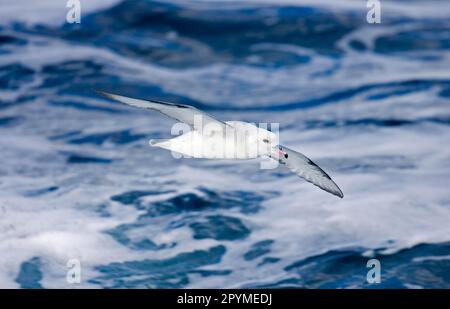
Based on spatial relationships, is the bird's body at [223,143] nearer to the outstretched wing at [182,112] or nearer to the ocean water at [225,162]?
the outstretched wing at [182,112]

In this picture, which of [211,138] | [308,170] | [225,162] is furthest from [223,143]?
[225,162]

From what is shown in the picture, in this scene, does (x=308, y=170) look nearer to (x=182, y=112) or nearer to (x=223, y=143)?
(x=223, y=143)

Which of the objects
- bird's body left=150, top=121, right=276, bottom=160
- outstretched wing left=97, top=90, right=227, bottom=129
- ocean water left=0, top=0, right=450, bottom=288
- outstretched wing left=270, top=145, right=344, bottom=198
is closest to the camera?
outstretched wing left=97, top=90, right=227, bottom=129

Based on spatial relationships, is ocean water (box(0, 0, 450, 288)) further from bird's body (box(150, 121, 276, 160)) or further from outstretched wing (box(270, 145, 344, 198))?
bird's body (box(150, 121, 276, 160))

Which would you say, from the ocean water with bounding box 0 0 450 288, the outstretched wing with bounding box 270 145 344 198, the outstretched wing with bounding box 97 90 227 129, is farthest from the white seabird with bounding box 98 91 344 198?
the ocean water with bounding box 0 0 450 288

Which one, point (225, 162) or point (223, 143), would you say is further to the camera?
point (225, 162)

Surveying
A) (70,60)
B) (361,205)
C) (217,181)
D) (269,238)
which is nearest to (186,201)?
(217,181)
